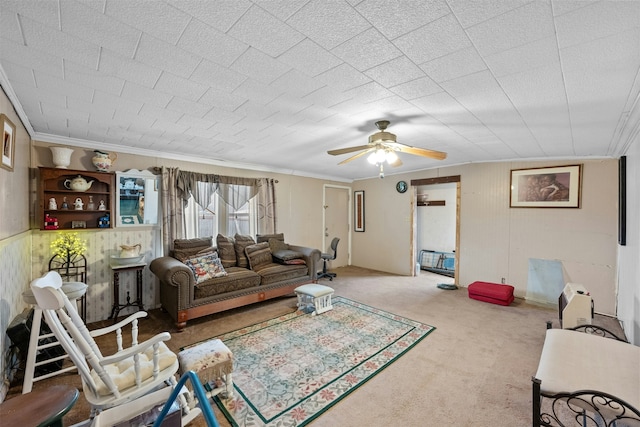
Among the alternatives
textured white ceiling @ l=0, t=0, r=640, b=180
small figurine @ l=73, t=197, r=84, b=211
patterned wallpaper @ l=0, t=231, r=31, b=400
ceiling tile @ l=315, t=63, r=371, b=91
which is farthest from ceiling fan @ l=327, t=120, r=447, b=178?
small figurine @ l=73, t=197, r=84, b=211

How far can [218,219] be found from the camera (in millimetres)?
4684

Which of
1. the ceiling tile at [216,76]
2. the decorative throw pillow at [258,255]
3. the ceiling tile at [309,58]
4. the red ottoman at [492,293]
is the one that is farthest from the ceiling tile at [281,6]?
the red ottoman at [492,293]

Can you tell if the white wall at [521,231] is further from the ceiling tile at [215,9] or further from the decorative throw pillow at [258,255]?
the ceiling tile at [215,9]

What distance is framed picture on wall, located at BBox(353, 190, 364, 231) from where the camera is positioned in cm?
686

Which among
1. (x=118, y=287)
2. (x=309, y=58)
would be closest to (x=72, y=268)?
(x=118, y=287)

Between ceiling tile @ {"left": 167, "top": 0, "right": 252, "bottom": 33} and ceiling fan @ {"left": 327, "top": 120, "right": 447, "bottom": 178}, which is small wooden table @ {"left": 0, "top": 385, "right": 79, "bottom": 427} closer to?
ceiling tile @ {"left": 167, "top": 0, "right": 252, "bottom": 33}

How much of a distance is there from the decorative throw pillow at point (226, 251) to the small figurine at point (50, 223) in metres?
1.87

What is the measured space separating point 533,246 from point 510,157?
1.46 m

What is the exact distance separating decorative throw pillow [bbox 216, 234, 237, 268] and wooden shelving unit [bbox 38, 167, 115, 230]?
→ 1405 millimetres

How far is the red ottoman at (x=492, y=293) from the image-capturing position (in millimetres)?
4070

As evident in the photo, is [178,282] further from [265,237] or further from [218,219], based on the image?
[265,237]

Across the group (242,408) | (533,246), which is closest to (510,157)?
(533,246)

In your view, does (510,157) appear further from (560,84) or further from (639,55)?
(639,55)

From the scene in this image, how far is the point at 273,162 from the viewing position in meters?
4.83
